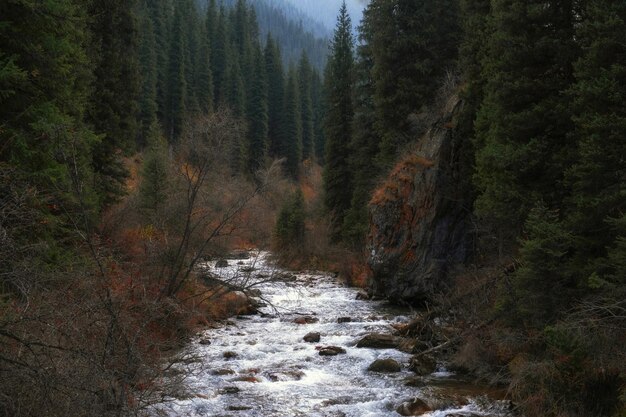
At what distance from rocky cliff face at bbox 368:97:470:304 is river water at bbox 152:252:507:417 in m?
1.58

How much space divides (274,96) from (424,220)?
6105 cm

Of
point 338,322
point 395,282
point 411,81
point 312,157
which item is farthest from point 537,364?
point 312,157

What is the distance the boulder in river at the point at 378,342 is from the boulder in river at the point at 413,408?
187 inches

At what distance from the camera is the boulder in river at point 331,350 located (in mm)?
15641

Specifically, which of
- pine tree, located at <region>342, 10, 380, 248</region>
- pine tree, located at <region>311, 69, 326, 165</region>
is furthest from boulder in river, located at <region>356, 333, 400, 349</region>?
pine tree, located at <region>311, 69, 326, 165</region>

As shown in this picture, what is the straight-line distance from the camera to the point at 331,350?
15781mm

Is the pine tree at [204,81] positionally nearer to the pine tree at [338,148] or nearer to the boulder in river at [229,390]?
the pine tree at [338,148]

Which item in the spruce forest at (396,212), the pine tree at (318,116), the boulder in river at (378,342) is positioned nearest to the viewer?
the spruce forest at (396,212)

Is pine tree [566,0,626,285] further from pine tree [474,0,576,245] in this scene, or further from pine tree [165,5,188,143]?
pine tree [165,5,188,143]

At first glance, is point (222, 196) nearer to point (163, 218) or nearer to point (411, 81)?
point (163, 218)

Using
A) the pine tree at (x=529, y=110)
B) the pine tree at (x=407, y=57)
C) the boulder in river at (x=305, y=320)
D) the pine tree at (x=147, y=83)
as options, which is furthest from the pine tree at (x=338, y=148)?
the pine tree at (x=147, y=83)

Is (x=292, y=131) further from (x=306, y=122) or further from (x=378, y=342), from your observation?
(x=378, y=342)

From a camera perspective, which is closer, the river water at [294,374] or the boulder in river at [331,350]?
the river water at [294,374]

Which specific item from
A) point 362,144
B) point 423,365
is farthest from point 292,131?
point 423,365
